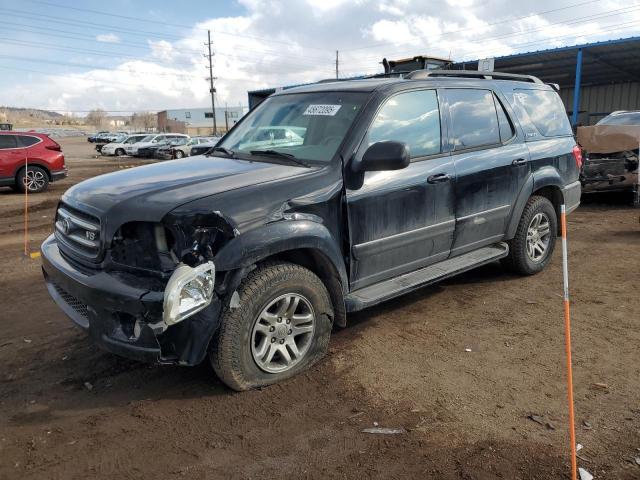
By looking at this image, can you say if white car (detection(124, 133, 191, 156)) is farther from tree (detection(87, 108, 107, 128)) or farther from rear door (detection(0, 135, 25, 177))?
tree (detection(87, 108, 107, 128))

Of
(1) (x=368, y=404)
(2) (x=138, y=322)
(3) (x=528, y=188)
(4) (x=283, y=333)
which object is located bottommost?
(1) (x=368, y=404)

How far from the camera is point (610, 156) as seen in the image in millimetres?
9406

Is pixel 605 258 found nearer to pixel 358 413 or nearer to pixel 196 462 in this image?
pixel 358 413

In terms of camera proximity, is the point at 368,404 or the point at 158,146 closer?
the point at 368,404

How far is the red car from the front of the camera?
1362 cm

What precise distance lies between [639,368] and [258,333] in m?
2.57

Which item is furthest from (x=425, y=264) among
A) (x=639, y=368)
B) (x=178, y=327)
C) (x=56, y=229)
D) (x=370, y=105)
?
(x=56, y=229)

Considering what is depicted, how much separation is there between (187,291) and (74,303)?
108cm

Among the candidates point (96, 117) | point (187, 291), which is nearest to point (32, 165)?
point (187, 291)

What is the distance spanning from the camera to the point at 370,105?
3.84 meters

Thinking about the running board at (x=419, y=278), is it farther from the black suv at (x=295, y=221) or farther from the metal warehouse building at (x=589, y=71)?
the metal warehouse building at (x=589, y=71)

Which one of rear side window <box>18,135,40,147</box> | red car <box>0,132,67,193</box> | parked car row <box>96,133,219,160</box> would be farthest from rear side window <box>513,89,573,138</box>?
parked car row <box>96,133,219,160</box>

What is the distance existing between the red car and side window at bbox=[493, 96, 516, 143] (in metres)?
12.6

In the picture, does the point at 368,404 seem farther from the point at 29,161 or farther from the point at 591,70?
the point at 591,70
